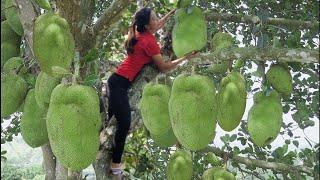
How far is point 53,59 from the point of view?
4.55 ft

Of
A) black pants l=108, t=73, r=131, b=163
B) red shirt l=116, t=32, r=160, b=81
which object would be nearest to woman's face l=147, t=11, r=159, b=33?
red shirt l=116, t=32, r=160, b=81

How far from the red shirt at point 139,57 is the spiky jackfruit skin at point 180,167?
480 millimetres

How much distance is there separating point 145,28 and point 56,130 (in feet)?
4.41

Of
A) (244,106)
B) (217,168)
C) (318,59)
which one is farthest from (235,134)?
(318,59)

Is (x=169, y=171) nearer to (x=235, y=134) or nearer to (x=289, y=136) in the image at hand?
(x=235, y=134)

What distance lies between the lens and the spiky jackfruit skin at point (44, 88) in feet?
5.01

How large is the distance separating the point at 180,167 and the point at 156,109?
1.35 feet

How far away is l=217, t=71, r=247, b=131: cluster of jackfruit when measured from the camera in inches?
66.0

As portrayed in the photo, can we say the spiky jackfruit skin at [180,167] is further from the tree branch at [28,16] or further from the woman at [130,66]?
the tree branch at [28,16]

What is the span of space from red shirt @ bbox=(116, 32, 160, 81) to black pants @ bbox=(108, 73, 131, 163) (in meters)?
0.04

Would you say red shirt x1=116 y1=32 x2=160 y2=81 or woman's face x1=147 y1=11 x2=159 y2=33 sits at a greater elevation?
woman's face x1=147 y1=11 x2=159 y2=33

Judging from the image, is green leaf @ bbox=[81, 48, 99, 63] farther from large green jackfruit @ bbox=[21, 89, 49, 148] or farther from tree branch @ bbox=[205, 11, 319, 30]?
tree branch @ bbox=[205, 11, 319, 30]

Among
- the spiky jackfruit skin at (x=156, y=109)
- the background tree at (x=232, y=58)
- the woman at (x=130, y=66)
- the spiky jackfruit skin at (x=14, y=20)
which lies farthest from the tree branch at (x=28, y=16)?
the woman at (x=130, y=66)

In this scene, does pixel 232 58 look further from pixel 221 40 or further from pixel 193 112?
pixel 221 40
